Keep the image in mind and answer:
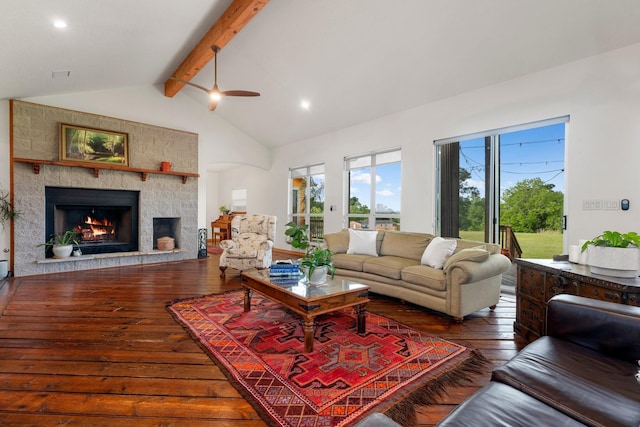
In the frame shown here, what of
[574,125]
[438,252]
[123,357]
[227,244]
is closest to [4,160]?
[227,244]

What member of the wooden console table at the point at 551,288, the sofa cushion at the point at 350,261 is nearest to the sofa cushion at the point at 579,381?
the wooden console table at the point at 551,288

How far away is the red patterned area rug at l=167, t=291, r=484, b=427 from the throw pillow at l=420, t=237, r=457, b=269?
88cm

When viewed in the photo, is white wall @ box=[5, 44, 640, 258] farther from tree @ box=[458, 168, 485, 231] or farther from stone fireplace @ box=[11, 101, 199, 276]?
tree @ box=[458, 168, 485, 231]

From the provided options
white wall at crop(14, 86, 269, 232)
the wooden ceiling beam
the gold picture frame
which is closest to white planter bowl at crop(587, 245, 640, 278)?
the wooden ceiling beam

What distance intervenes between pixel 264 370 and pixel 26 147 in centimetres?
555

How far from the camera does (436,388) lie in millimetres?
1903

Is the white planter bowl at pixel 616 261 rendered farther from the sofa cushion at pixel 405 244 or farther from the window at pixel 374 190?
the window at pixel 374 190

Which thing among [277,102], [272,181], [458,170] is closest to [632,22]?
[458,170]

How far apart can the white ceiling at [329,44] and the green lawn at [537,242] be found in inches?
91.9

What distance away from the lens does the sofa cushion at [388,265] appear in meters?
3.55

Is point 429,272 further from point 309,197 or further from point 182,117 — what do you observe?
point 182,117

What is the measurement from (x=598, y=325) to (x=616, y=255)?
87 cm

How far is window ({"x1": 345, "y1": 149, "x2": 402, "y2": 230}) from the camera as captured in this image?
5641 mm

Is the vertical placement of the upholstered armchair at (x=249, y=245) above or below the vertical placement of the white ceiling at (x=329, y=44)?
below
